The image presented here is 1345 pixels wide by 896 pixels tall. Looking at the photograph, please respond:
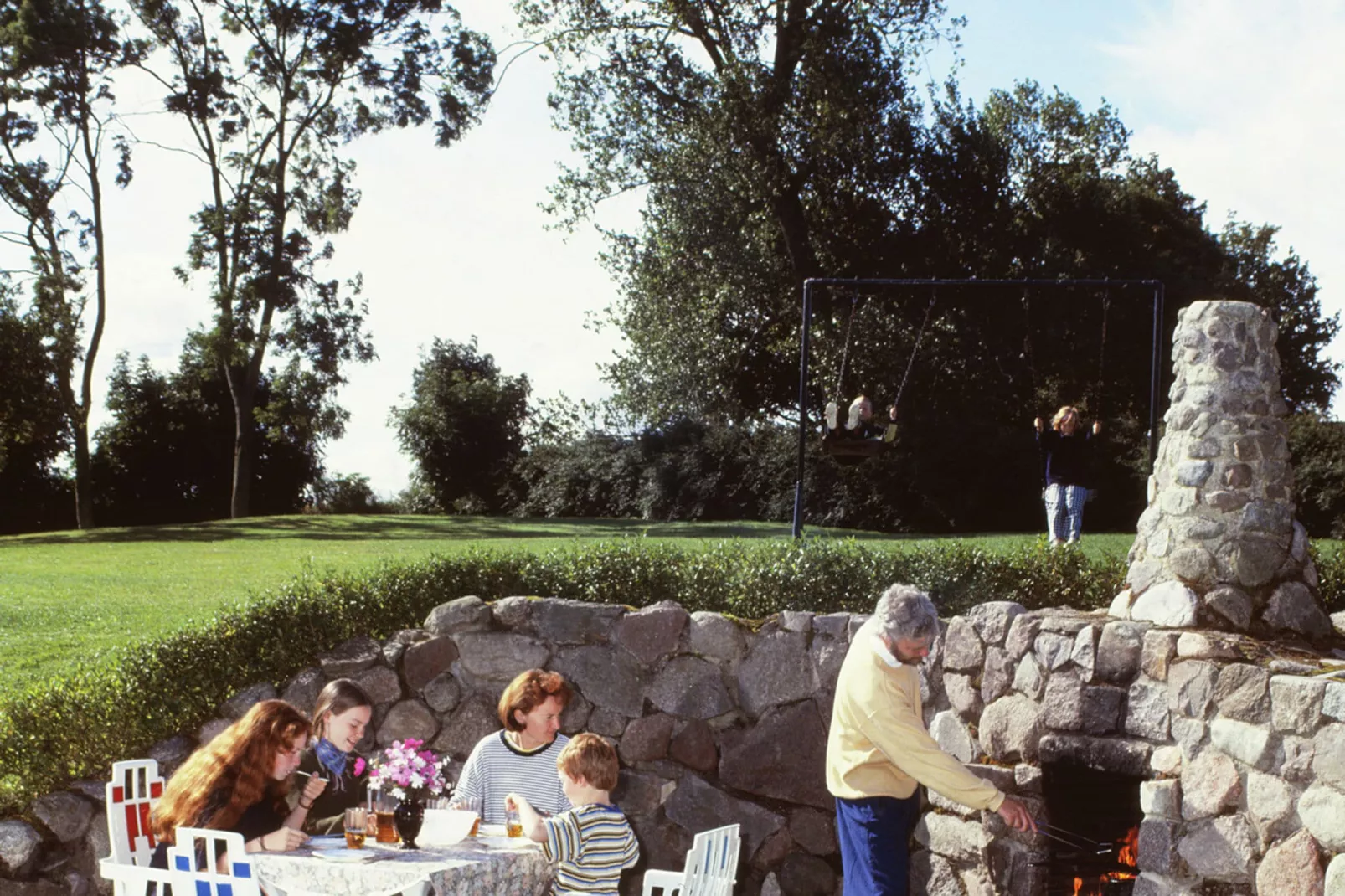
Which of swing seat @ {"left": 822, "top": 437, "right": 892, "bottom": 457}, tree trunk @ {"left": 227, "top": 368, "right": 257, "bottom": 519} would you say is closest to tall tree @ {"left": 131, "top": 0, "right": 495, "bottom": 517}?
tree trunk @ {"left": 227, "top": 368, "right": 257, "bottom": 519}

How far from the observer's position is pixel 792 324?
22641mm

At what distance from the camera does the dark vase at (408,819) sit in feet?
17.4

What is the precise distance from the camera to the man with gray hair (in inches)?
212

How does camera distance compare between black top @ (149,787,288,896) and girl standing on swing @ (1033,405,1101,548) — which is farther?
girl standing on swing @ (1033,405,1101,548)

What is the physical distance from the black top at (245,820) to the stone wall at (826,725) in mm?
3114

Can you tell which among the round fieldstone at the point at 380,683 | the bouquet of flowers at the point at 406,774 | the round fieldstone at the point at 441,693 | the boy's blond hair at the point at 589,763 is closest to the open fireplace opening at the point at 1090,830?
the boy's blond hair at the point at 589,763

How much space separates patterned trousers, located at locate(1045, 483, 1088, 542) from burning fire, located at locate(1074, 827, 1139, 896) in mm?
4771

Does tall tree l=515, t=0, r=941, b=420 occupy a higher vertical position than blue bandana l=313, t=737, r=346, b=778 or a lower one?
higher

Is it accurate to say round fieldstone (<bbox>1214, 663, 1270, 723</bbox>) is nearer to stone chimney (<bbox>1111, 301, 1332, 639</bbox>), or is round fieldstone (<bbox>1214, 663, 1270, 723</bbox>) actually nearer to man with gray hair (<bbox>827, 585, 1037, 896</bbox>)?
stone chimney (<bbox>1111, 301, 1332, 639</bbox>)

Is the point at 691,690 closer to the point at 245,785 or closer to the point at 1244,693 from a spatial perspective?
A: the point at 1244,693

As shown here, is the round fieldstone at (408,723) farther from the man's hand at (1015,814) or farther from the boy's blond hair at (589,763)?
the man's hand at (1015,814)

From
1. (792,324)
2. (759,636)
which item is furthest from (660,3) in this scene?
(759,636)

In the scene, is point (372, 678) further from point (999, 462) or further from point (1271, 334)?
point (999, 462)

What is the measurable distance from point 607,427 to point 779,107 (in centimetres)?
777
